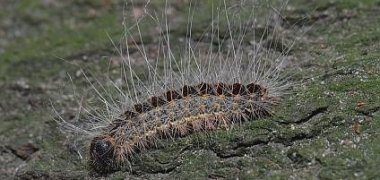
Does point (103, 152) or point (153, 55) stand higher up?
point (153, 55)

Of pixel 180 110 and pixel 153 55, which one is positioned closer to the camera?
pixel 180 110

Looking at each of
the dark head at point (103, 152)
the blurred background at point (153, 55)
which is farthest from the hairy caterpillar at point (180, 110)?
the blurred background at point (153, 55)

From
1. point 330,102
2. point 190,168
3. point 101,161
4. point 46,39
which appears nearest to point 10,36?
point 46,39

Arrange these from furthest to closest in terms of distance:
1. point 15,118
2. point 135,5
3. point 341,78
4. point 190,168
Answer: point 135,5, point 15,118, point 341,78, point 190,168

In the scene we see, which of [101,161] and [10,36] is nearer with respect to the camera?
[101,161]

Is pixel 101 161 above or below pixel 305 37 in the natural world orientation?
below

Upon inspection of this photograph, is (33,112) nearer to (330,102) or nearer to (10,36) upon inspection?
(10,36)

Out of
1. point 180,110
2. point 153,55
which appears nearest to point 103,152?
point 180,110

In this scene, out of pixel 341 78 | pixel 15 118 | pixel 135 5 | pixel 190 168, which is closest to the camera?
pixel 190 168

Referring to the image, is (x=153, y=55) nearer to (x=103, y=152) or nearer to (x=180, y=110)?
(x=180, y=110)
